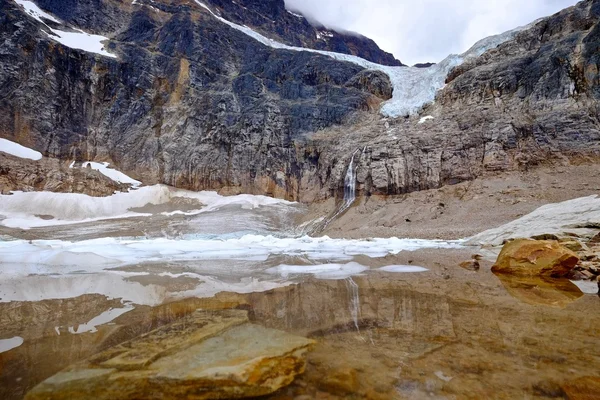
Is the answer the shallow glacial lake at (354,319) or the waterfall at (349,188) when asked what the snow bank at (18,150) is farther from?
the shallow glacial lake at (354,319)

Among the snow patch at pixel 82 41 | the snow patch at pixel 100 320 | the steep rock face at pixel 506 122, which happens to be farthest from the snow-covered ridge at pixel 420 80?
the snow patch at pixel 100 320

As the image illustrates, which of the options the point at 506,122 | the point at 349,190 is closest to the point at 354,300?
the point at 349,190

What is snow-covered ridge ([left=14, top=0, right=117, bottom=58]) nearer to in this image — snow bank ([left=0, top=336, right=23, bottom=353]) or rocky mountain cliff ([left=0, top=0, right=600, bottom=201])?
rocky mountain cliff ([left=0, top=0, right=600, bottom=201])

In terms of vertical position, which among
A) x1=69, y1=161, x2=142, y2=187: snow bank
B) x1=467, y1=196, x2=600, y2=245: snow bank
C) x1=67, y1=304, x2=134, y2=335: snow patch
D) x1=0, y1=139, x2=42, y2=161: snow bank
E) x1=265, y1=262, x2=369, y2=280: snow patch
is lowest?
x1=67, y1=304, x2=134, y2=335: snow patch

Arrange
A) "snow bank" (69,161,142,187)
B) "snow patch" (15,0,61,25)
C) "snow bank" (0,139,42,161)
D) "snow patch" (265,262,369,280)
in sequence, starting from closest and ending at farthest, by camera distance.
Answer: "snow patch" (265,262,369,280) → "snow bank" (0,139,42,161) → "snow bank" (69,161,142,187) → "snow patch" (15,0,61,25)

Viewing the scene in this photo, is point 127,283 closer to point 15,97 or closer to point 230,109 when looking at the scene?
point 230,109

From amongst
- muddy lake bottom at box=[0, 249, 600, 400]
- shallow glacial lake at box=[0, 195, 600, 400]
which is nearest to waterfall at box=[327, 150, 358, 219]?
shallow glacial lake at box=[0, 195, 600, 400]
